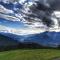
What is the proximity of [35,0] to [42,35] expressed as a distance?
0.65m

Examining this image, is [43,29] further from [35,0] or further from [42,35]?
[35,0]

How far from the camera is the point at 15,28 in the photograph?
4742 mm

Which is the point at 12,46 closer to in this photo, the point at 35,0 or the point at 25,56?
the point at 25,56

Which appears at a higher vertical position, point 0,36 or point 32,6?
point 32,6

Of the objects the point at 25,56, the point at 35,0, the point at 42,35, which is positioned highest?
the point at 35,0

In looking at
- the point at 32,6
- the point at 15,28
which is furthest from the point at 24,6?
the point at 15,28

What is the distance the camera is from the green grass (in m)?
4.60

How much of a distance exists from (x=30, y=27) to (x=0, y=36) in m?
0.57

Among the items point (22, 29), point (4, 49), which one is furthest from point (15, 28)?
point (4, 49)

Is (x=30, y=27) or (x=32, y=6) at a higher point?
(x=32, y=6)

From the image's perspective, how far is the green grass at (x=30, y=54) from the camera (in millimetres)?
4596

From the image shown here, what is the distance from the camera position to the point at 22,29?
475cm

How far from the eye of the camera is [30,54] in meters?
4.65

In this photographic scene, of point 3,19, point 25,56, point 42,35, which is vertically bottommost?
point 25,56
